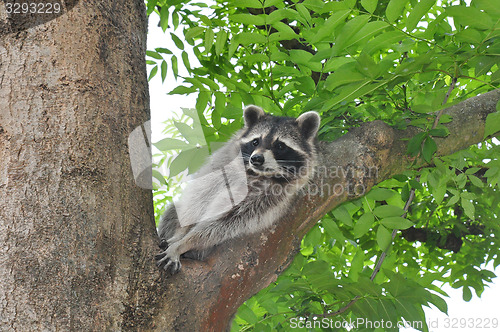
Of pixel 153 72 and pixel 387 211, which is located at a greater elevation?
pixel 153 72

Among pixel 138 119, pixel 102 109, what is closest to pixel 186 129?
pixel 138 119

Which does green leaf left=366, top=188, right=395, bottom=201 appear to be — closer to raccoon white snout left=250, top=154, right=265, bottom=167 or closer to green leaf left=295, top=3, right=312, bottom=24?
raccoon white snout left=250, top=154, right=265, bottom=167

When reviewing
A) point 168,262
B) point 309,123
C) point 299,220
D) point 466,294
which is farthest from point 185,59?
point 466,294

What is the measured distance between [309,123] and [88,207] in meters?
2.24

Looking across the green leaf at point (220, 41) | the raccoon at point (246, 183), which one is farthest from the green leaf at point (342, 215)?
the green leaf at point (220, 41)

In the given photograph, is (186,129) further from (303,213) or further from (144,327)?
(144,327)

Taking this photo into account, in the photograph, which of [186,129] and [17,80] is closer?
[17,80]

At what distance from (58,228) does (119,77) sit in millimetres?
975

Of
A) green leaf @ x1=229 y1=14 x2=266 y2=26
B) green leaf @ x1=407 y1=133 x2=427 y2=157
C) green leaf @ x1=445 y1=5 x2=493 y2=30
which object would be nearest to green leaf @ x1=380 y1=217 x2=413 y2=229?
green leaf @ x1=407 y1=133 x2=427 y2=157

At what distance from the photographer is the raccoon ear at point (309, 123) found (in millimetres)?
3771

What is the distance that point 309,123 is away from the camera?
3934mm

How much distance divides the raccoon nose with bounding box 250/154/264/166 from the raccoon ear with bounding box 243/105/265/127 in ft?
1.42

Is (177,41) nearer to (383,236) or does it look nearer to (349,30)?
(349,30)

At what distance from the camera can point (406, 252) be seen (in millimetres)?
5246
